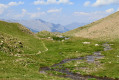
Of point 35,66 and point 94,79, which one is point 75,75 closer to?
point 94,79

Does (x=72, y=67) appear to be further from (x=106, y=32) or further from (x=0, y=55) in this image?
(x=106, y=32)

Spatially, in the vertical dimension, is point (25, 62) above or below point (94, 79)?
above

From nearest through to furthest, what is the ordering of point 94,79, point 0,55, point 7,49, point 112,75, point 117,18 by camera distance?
point 94,79 → point 112,75 → point 0,55 → point 7,49 → point 117,18

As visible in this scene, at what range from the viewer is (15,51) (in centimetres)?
5684

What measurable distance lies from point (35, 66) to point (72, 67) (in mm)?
12377

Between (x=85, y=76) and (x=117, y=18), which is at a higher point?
(x=117, y=18)

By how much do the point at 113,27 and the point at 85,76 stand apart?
433 feet

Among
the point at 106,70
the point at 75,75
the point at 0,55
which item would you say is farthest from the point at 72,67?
the point at 0,55

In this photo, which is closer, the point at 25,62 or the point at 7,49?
the point at 25,62

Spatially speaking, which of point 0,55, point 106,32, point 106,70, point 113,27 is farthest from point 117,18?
point 0,55

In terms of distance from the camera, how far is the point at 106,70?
43.6 m

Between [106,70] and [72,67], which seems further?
[72,67]

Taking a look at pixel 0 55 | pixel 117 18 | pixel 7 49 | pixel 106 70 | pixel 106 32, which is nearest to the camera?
pixel 106 70

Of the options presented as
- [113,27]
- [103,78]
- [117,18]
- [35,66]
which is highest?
[117,18]
